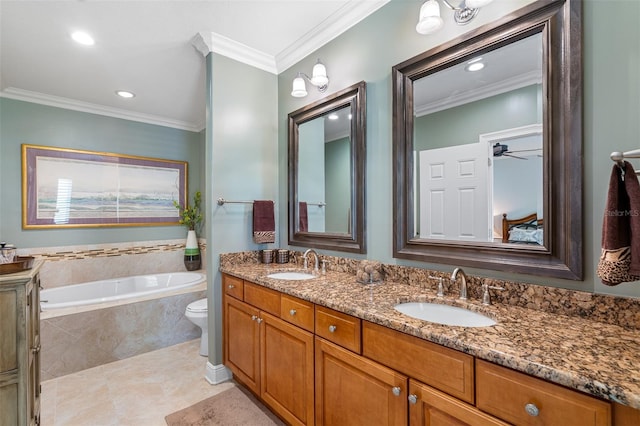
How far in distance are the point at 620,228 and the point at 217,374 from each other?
2.47m

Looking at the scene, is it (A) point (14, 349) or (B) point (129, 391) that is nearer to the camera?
(A) point (14, 349)

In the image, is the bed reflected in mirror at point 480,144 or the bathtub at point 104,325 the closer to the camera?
the bed reflected in mirror at point 480,144

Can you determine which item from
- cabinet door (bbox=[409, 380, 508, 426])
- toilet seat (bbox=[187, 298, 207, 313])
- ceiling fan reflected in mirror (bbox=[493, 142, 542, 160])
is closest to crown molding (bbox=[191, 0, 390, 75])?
ceiling fan reflected in mirror (bbox=[493, 142, 542, 160])

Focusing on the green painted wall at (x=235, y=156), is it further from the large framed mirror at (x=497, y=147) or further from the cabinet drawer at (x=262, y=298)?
the large framed mirror at (x=497, y=147)

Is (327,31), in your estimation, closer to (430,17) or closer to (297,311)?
(430,17)

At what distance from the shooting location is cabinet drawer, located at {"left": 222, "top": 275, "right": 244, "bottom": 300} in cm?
209

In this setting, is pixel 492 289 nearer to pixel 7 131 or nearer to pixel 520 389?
pixel 520 389

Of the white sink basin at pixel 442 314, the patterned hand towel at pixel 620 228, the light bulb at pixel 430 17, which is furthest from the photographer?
the light bulb at pixel 430 17

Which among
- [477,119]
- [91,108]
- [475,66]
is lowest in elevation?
[477,119]

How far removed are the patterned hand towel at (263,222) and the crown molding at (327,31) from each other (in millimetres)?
1189

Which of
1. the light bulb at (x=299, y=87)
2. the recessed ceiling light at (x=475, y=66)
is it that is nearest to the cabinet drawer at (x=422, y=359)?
the recessed ceiling light at (x=475, y=66)

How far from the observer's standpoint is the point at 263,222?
246 cm

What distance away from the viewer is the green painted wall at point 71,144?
9.80ft

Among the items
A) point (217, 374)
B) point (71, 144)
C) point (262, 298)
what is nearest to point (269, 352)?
point (262, 298)
